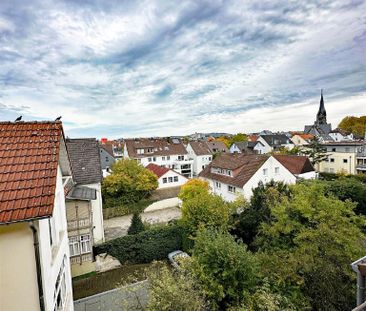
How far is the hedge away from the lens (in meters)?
17.7

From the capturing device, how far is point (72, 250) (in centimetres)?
1641

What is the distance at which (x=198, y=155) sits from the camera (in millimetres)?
53219

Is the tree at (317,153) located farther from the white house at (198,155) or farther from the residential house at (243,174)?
the white house at (198,155)

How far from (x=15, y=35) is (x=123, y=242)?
14728 mm

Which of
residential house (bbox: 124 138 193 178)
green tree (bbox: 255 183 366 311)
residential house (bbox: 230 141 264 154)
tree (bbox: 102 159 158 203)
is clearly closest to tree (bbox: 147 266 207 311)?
green tree (bbox: 255 183 366 311)

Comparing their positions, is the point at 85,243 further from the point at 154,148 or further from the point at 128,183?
the point at 154,148

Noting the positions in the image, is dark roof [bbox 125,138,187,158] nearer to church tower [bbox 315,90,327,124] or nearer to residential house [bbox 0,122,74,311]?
residential house [bbox 0,122,74,311]

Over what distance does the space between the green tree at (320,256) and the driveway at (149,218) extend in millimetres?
15527

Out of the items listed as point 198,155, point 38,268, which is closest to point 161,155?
point 198,155

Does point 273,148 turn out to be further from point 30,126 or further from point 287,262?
point 30,126

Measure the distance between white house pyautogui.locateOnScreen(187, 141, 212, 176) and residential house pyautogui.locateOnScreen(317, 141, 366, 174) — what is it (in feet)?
80.3

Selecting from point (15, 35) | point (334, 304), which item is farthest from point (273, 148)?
point (15, 35)

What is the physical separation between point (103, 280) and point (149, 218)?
13016 mm

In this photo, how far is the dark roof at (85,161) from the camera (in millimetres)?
19609
